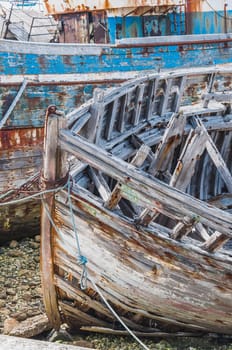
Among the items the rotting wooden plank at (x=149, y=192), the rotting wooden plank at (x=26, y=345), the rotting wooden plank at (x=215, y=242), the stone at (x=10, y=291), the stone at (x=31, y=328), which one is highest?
the rotting wooden plank at (x=149, y=192)

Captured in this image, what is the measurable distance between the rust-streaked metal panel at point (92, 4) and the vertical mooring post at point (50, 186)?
864 cm

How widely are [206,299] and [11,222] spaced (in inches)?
233

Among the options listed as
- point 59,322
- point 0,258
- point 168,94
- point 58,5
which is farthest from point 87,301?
point 58,5

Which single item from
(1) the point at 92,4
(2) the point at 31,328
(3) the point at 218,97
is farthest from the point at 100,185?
(1) the point at 92,4

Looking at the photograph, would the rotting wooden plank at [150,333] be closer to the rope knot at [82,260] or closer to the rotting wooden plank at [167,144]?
the rope knot at [82,260]

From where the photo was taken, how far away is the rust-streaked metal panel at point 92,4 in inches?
498

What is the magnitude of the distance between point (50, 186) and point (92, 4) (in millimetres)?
9148

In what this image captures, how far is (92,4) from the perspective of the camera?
13.0 meters

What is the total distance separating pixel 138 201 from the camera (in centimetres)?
476

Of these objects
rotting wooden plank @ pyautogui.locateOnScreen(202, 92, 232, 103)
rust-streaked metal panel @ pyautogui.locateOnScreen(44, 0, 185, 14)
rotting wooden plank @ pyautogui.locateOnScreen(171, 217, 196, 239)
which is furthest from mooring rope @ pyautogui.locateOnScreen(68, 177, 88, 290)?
rust-streaked metal panel @ pyautogui.locateOnScreen(44, 0, 185, 14)

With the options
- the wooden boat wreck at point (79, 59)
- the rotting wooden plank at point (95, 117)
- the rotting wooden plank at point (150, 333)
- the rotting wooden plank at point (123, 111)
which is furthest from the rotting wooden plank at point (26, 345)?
the wooden boat wreck at point (79, 59)

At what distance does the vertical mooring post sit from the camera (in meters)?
4.82

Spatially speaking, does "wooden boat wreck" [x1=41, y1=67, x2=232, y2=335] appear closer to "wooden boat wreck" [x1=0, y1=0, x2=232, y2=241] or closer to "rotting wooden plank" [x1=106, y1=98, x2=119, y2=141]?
"rotting wooden plank" [x1=106, y1=98, x2=119, y2=141]

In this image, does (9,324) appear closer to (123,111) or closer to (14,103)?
(123,111)
